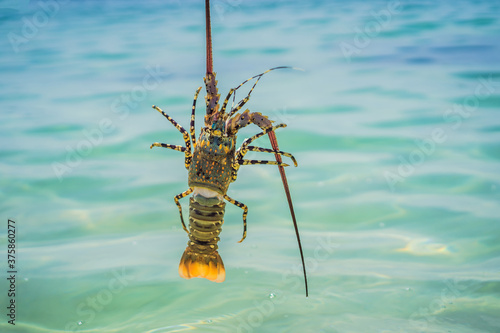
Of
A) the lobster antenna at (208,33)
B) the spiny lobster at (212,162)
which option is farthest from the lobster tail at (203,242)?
the lobster antenna at (208,33)

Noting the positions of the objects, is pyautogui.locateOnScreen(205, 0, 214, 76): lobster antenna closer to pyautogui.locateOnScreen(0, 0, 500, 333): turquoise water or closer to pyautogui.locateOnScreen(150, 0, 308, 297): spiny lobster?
pyautogui.locateOnScreen(150, 0, 308, 297): spiny lobster

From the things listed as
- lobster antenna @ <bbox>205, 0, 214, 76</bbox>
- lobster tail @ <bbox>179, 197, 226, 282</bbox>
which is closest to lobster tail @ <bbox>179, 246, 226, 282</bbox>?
lobster tail @ <bbox>179, 197, 226, 282</bbox>

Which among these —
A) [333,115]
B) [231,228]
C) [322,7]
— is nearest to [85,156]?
[231,228]

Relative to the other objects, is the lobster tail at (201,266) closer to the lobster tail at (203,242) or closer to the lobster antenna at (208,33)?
the lobster tail at (203,242)

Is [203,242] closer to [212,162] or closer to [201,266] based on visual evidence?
[201,266]

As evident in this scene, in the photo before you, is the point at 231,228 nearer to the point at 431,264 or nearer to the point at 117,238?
the point at 117,238

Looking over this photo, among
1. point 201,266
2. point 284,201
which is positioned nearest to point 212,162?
point 201,266
